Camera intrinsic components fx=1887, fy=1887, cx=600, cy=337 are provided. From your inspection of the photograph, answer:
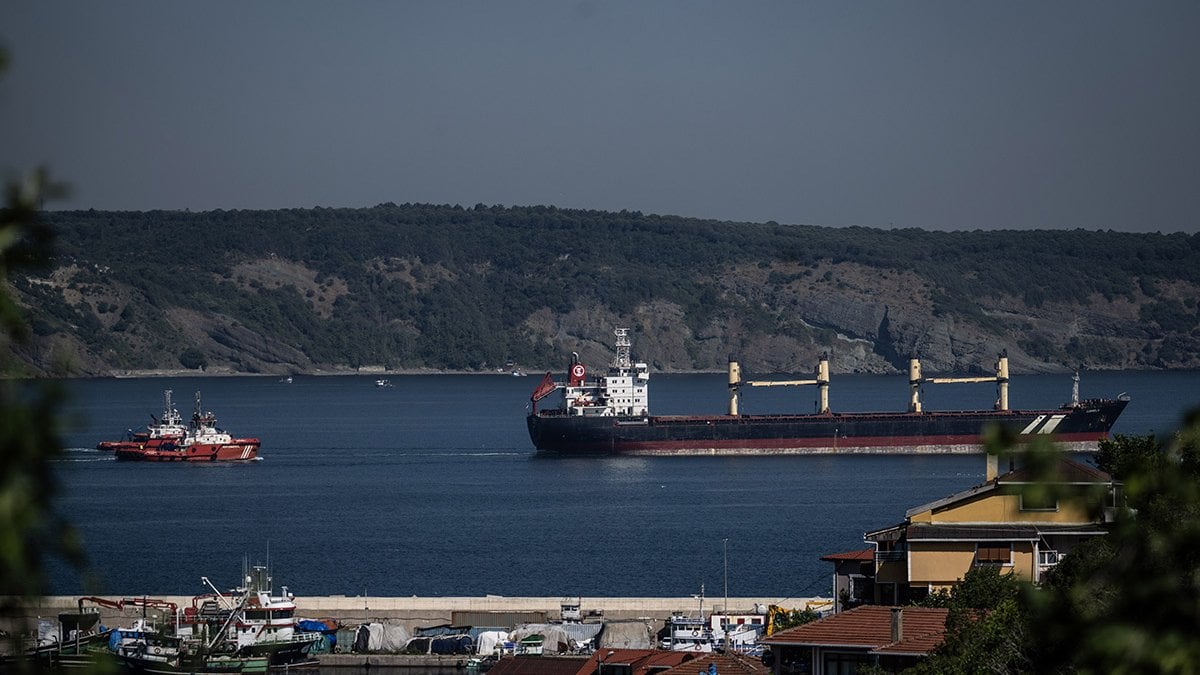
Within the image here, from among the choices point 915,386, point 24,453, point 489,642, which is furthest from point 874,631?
point 915,386

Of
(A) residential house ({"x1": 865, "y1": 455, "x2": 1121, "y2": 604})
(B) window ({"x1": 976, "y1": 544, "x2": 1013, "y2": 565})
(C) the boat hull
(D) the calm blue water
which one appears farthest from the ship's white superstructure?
(B) window ({"x1": 976, "y1": 544, "x2": 1013, "y2": 565})

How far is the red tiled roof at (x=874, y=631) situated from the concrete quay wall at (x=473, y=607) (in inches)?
630

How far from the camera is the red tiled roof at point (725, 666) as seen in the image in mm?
19391

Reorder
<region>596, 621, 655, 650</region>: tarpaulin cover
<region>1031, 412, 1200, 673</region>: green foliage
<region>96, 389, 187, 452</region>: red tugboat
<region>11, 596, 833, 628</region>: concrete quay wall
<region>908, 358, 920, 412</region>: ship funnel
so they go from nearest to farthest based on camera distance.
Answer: <region>1031, 412, 1200, 673</region>: green foliage < <region>596, 621, 655, 650</region>: tarpaulin cover < <region>11, 596, 833, 628</region>: concrete quay wall < <region>908, 358, 920, 412</region>: ship funnel < <region>96, 389, 187, 452</region>: red tugboat

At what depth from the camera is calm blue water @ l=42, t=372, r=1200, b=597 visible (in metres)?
47.9

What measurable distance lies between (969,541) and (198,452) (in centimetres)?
8213

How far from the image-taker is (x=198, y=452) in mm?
97750

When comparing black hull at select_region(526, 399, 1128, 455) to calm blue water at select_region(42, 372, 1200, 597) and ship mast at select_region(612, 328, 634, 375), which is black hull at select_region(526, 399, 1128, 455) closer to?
calm blue water at select_region(42, 372, 1200, 597)

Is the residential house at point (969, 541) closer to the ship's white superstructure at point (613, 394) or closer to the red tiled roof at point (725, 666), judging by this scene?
the red tiled roof at point (725, 666)

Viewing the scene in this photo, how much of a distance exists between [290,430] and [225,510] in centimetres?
6217

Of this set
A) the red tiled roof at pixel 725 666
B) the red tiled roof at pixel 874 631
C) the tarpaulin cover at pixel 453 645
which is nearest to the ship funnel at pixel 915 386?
the tarpaulin cover at pixel 453 645

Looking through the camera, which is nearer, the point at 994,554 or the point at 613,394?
the point at 994,554

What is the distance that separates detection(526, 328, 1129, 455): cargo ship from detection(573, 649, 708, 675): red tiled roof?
212 feet

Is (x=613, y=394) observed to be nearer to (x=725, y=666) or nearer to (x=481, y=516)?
(x=481, y=516)
